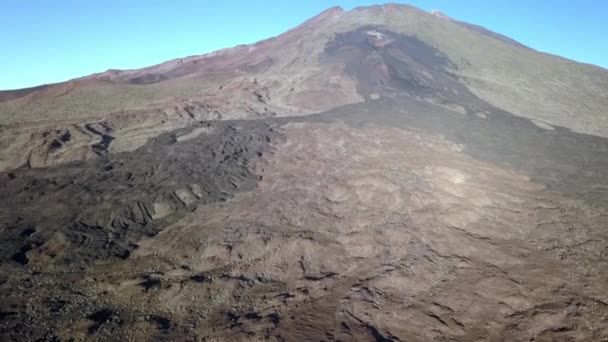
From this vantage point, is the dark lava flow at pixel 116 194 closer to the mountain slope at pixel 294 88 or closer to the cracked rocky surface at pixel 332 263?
the cracked rocky surface at pixel 332 263

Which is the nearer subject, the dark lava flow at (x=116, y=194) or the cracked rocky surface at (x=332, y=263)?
the cracked rocky surface at (x=332, y=263)

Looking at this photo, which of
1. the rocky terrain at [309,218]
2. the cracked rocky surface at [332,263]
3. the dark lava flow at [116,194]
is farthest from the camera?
the dark lava flow at [116,194]

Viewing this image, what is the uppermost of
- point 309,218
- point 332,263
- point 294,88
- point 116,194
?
point 294,88

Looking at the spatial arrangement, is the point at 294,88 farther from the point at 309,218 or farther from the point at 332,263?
the point at 332,263

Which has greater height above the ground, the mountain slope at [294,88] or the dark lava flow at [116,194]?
the mountain slope at [294,88]

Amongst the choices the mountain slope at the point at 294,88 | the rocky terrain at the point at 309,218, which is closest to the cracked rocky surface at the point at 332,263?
the rocky terrain at the point at 309,218

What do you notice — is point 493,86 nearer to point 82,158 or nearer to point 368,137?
point 368,137

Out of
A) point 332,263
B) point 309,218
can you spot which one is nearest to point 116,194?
point 309,218

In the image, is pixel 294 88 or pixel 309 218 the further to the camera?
pixel 294 88

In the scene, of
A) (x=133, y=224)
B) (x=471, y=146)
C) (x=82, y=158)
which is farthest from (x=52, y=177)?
(x=471, y=146)
